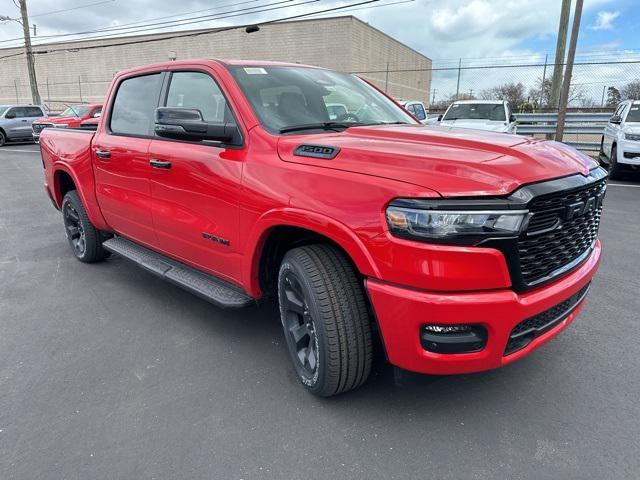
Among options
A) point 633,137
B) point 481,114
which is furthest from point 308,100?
point 481,114

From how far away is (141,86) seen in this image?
4.06 meters

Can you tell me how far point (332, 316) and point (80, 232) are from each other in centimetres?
389

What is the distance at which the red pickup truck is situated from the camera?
206 cm

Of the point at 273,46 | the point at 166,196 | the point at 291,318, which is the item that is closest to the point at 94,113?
the point at 166,196

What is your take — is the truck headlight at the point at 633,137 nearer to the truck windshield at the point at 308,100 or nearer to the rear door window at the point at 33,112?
the truck windshield at the point at 308,100

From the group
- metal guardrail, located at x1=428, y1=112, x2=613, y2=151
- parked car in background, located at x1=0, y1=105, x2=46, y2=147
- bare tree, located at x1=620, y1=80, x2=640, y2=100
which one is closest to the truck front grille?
metal guardrail, located at x1=428, y1=112, x2=613, y2=151

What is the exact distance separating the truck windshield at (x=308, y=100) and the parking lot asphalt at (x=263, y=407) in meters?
1.53

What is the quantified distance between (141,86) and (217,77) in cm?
124

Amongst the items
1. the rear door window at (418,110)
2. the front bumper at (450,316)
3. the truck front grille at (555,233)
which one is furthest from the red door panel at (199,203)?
the rear door window at (418,110)

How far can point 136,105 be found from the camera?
4.06 metres

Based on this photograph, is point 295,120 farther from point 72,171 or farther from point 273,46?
point 273,46

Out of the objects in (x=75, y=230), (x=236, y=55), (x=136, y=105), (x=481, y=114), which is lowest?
(x=75, y=230)

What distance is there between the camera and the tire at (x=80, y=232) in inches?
194

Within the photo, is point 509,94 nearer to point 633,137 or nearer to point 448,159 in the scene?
point 633,137
